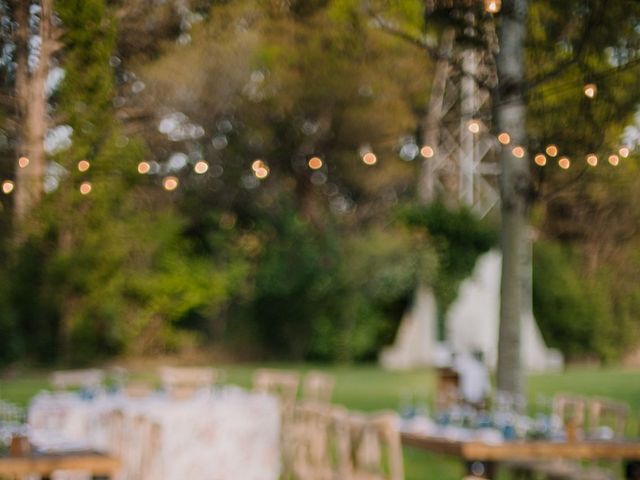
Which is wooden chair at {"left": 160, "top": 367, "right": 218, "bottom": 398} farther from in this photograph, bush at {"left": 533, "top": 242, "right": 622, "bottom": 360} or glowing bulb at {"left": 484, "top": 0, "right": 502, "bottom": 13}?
bush at {"left": 533, "top": 242, "right": 622, "bottom": 360}

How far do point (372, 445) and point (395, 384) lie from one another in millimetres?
13583

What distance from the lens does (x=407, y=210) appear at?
2377cm

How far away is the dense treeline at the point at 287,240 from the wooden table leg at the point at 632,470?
501 inches

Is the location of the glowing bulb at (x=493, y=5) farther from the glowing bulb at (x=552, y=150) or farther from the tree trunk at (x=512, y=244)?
the tree trunk at (x=512, y=244)

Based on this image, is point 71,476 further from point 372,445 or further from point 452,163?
point 452,163

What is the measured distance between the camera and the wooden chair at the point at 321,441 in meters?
6.13

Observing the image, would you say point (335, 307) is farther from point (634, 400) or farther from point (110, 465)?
point (110, 465)

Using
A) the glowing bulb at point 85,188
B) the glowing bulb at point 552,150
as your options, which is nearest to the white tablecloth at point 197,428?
the glowing bulb at point 85,188

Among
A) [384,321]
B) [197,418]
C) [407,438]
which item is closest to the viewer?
[407,438]

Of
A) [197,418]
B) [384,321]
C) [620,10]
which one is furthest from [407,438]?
[384,321]

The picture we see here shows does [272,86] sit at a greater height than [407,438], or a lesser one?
greater

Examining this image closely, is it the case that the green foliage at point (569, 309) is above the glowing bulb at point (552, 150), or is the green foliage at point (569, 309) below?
above

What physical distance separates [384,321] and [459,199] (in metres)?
2.91

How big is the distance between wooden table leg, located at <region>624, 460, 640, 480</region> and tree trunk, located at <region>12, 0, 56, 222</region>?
11.9 ft
